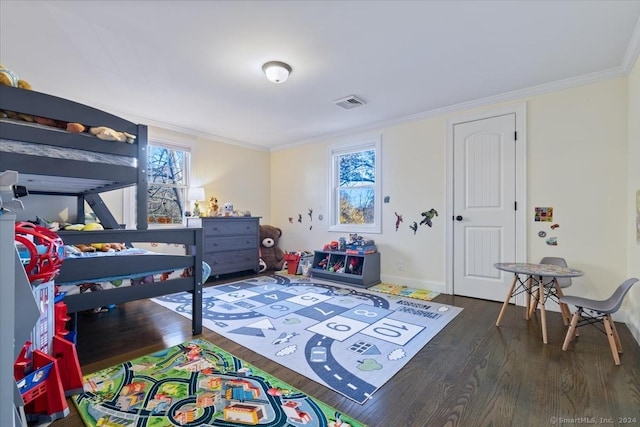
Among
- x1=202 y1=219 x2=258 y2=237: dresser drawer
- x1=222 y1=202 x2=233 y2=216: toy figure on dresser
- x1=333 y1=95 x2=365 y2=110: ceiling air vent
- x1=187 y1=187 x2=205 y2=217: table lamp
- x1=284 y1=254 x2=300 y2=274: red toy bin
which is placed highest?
x1=333 y1=95 x2=365 y2=110: ceiling air vent

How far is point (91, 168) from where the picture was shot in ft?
5.97

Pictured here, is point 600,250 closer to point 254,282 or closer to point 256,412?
point 256,412

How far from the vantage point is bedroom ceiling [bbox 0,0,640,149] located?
190 cm

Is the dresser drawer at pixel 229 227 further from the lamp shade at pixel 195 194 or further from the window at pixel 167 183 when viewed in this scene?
the window at pixel 167 183

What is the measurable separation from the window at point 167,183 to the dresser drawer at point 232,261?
0.79m

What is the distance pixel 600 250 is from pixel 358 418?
9.26 ft

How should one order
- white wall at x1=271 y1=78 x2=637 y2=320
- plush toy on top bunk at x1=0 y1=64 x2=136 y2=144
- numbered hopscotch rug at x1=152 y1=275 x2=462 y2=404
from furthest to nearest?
white wall at x1=271 y1=78 x2=637 y2=320 → numbered hopscotch rug at x1=152 y1=275 x2=462 y2=404 → plush toy on top bunk at x1=0 y1=64 x2=136 y2=144

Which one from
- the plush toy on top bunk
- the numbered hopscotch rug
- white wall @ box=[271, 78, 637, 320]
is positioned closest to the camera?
the plush toy on top bunk

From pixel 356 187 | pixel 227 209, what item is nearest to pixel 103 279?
pixel 227 209

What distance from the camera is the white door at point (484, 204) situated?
10.5ft

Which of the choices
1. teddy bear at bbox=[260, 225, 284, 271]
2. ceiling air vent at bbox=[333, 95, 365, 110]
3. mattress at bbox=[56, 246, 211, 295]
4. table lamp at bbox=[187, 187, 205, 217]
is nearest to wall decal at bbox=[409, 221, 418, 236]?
ceiling air vent at bbox=[333, 95, 365, 110]

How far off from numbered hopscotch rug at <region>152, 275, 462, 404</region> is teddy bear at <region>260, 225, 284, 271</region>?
1244 mm

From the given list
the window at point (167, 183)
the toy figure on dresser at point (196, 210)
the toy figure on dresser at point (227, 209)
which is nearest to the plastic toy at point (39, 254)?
the window at point (167, 183)

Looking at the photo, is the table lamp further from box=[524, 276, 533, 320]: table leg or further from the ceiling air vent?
box=[524, 276, 533, 320]: table leg
